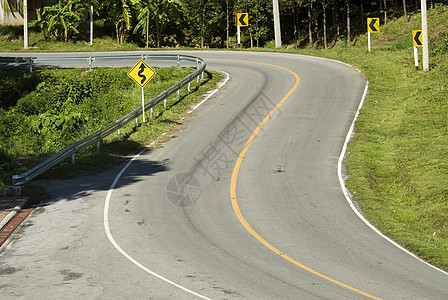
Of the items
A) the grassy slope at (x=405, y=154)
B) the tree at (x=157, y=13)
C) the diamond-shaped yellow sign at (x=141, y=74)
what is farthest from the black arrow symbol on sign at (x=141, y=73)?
the tree at (x=157, y=13)

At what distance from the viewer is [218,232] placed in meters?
16.3

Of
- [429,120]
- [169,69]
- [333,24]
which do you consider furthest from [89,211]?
[333,24]

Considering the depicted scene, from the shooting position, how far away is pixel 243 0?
69.8 meters

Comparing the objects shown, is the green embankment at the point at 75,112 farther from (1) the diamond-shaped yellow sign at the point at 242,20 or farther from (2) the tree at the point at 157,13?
(2) the tree at the point at 157,13

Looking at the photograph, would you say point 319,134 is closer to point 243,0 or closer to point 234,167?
point 234,167

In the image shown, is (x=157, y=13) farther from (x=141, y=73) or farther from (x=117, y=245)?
(x=117, y=245)

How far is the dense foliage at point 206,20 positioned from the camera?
2452 inches

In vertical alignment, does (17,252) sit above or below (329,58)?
below

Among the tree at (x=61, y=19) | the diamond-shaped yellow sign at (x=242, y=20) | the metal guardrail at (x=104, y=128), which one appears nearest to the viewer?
the metal guardrail at (x=104, y=128)

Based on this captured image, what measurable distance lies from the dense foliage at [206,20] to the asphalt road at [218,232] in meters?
37.9

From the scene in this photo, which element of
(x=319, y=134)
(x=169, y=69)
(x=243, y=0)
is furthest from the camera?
(x=243, y=0)

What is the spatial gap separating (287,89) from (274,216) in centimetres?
1909

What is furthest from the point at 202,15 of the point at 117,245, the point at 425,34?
the point at 117,245

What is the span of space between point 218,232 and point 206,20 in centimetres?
5934
